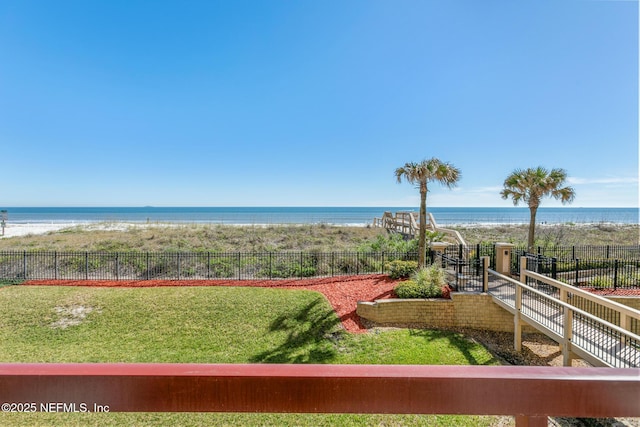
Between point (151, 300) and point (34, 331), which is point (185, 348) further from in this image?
point (34, 331)

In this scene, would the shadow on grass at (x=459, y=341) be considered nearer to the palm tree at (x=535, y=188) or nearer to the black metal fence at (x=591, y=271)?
the black metal fence at (x=591, y=271)

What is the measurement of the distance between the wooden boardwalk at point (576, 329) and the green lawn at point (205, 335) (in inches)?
74.3

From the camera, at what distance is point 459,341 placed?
8.65 metres

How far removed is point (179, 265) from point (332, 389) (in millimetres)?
15420

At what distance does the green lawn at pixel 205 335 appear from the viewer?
7391mm

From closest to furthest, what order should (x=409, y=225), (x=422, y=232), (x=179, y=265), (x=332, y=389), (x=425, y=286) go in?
1. (x=332, y=389)
2. (x=425, y=286)
3. (x=422, y=232)
4. (x=179, y=265)
5. (x=409, y=225)

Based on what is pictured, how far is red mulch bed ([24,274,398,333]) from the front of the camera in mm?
10748

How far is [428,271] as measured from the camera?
1075cm

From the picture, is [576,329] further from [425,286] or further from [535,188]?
[535,188]

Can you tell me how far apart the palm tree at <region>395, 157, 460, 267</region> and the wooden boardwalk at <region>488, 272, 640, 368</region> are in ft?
9.70

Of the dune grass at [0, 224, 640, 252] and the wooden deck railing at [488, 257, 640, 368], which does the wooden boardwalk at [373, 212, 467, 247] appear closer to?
the dune grass at [0, 224, 640, 252]

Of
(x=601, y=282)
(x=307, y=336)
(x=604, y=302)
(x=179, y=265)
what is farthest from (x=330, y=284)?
(x=601, y=282)

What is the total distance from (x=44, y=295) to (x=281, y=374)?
48.2ft

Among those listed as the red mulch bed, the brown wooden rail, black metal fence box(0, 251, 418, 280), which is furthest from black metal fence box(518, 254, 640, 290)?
the brown wooden rail
